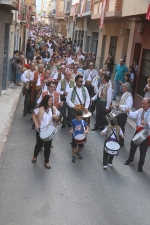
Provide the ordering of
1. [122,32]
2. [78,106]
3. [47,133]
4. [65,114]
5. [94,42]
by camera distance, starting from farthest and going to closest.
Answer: [94,42]
[122,32]
[65,114]
[78,106]
[47,133]

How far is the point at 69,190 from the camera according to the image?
661cm

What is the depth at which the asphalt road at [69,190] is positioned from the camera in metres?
5.66

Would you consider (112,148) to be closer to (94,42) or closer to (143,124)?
(143,124)

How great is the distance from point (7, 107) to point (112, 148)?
6.08 meters

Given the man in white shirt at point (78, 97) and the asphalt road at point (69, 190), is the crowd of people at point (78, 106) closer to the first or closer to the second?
the man in white shirt at point (78, 97)

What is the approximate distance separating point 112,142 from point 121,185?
3.38 ft

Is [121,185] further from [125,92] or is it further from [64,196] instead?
[125,92]

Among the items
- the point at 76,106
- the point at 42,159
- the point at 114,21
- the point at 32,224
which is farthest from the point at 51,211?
the point at 114,21

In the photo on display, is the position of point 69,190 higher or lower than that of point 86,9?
lower

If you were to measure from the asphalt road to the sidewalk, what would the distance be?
472 millimetres

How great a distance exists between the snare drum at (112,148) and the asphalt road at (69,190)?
0.43 metres

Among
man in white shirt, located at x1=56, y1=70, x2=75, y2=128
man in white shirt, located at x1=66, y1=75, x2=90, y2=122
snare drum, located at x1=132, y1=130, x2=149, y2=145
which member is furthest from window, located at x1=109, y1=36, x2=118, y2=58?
snare drum, located at x1=132, y1=130, x2=149, y2=145

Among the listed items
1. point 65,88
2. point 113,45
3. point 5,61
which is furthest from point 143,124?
point 113,45

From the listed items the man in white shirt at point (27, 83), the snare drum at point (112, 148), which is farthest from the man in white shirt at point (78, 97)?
the man in white shirt at point (27, 83)
